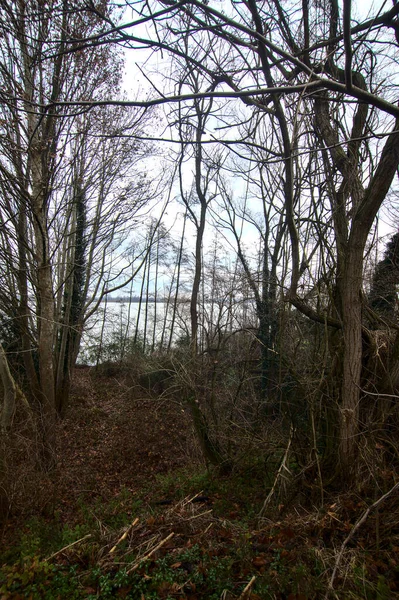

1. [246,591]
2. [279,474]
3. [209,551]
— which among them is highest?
[279,474]

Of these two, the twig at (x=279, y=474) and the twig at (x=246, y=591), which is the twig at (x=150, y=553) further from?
the twig at (x=279, y=474)

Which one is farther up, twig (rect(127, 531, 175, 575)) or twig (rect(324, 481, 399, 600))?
twig (rect(324, 481, 399, 600))

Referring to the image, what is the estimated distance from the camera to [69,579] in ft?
9.95

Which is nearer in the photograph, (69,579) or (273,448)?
(69,579)

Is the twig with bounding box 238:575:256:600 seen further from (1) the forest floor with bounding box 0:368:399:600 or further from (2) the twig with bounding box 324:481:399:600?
(2) the twig with bounding box 324:481:399:600

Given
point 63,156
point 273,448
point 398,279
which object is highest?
point 63,156

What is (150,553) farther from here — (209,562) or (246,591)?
(246,591)

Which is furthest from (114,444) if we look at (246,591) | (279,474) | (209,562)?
(246,591)

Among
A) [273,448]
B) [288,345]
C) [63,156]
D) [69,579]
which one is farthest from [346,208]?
[63,156]

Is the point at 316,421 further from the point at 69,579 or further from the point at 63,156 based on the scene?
the point at 63,156

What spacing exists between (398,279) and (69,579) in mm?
5394

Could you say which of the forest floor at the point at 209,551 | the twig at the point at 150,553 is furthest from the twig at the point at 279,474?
the twig at the point at 150,553

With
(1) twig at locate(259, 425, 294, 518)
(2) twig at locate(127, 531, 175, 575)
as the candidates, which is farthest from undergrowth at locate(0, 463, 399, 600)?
(1) twig at locate(259, 425, 294, 518)

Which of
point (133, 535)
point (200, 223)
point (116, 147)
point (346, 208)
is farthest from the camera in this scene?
point (200, 223)
